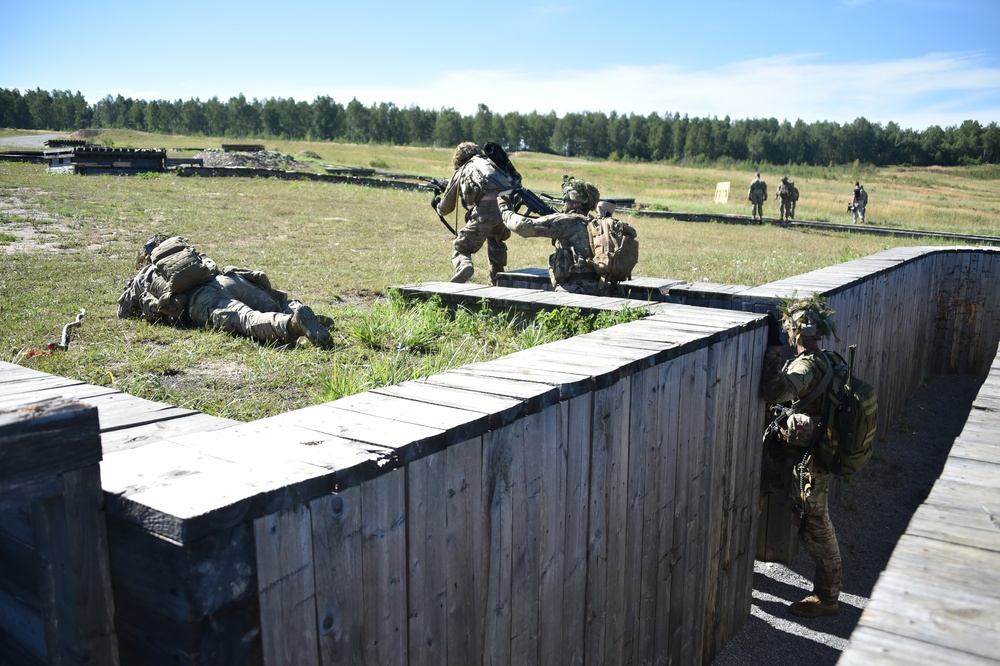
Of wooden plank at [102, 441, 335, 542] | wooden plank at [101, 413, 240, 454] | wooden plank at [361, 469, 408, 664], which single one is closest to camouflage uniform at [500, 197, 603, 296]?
wooden plank at [101, 413, 240, 454]

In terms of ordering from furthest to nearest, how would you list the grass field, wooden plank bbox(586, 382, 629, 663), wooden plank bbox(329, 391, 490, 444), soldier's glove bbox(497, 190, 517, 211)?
1. soldier's glove bbox(497, 190, 517, 211)
2. the grass field
3. wooden plank bbox(586, 382, 629, 663)
4. wooden plank bbox(329, 391, 490, 444)

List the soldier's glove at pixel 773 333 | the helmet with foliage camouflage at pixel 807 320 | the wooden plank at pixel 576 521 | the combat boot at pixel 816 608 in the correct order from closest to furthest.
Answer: the wooden plank at pixel 576 521 < the helmet with foliage camouflage at pixel 807 320 < the soldier's glove at pixel 773 333 < the combat boot at pixel 816 608

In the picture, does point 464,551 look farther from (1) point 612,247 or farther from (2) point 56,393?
(1) point 612,247

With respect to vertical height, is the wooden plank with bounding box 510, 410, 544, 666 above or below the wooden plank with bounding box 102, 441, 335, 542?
below

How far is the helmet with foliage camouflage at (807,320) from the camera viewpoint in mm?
5113

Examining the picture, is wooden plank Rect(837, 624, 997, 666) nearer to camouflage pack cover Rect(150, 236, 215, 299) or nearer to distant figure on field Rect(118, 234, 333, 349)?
distant figure on field Rect(118, 234, 333, 349)

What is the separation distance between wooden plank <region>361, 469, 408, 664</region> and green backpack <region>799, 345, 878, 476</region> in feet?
11.7

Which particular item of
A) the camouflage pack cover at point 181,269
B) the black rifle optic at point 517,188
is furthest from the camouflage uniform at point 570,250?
the camouflage pack cover at point 181,269

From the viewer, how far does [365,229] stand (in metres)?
14.6

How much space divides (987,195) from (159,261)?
181 feet

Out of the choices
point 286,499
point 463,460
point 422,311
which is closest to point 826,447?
point 422,311

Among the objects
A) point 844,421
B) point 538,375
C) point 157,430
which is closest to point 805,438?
point 844,421

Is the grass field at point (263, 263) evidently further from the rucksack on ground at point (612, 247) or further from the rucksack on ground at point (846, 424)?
the rucksack on ground at point (846, 424)

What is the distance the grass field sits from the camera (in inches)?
187
